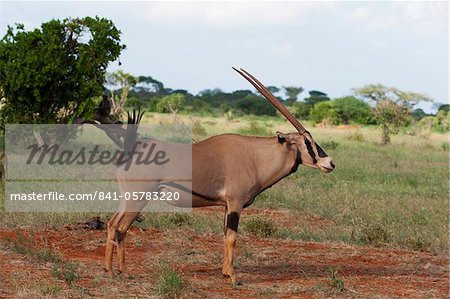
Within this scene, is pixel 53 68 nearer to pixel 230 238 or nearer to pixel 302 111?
pixel 230 238

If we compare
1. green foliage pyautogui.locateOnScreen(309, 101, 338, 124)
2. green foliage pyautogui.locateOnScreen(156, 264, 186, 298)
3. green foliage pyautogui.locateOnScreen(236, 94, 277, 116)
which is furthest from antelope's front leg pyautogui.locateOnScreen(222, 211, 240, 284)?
green foliage pyautogui.locateOnScreen(236, 94, 277, 116)

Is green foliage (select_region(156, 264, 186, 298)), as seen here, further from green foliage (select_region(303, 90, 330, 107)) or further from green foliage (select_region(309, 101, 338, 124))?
green foliage (select_region(303, 90, 330, 107))

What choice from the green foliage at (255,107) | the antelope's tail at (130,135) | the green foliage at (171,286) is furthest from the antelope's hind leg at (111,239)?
the green foliage at (255,107)

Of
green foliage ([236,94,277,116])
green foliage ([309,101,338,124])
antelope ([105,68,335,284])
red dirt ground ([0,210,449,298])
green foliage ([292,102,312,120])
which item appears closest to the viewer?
red dirt ground ([0,210,449,298])

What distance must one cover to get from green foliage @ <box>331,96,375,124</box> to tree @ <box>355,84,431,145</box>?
179 inches

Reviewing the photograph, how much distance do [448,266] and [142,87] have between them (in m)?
57.1

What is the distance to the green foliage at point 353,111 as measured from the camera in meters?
50.2

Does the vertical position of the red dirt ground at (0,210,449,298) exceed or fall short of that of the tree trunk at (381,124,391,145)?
A: it falls short

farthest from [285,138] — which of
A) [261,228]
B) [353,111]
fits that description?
[353,111]

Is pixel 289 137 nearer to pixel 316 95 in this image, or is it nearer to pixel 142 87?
pixel 142 87

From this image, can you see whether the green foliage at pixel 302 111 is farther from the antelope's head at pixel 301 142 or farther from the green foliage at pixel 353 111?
the antelope's head at pixel 301 142

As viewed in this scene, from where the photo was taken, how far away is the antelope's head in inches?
281

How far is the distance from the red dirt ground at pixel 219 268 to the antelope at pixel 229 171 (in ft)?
1.24

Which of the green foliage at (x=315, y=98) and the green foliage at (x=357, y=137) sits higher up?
the green foliage at (x=315, y=98)
